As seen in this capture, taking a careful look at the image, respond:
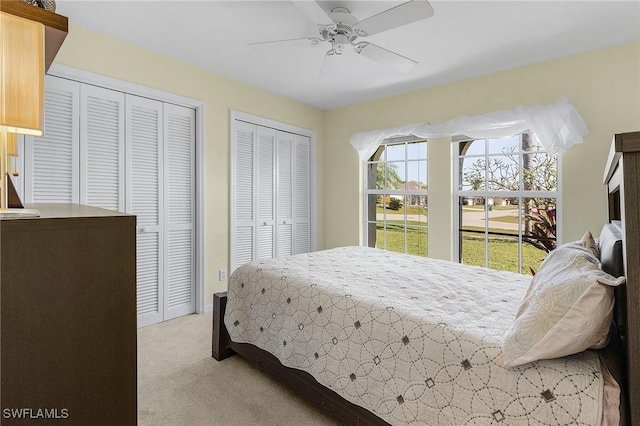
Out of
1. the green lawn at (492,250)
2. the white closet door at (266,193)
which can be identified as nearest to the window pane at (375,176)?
the green lawn at (492,250)

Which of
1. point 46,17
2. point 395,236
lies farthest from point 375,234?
point 46,17

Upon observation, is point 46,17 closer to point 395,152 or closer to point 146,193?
point 146,193

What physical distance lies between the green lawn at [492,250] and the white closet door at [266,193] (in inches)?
62.9

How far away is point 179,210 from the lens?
10.8ft

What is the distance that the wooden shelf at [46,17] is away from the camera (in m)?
0.73

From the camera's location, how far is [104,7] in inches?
90.1

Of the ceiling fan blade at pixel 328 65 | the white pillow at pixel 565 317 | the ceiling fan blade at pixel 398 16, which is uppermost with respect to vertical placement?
the ceiling fan blade at pixel 328 65

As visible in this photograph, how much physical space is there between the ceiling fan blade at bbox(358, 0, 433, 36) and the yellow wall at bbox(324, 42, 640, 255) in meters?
1.82

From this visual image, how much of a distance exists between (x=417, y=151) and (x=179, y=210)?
2.70 metres

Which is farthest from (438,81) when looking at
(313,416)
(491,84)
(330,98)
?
(313,416)

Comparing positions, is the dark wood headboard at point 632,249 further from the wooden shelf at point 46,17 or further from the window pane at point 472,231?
the window pane at point 472,231

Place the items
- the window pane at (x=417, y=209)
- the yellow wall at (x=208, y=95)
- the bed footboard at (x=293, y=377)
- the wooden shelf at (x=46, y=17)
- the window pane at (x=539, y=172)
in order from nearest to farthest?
the wooden shelf at (x=46, y=17) → the bed footboard at (x=293, y=377) → the yellow wall at (x=208, y=95) → the window pane at (x=539, y=172) → the window pane at (x=417, y=209)

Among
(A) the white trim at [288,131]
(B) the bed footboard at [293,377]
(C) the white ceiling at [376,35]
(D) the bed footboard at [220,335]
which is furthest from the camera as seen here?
(A) the white trim at [288,131]

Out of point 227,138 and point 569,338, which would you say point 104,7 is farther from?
point 569,338
